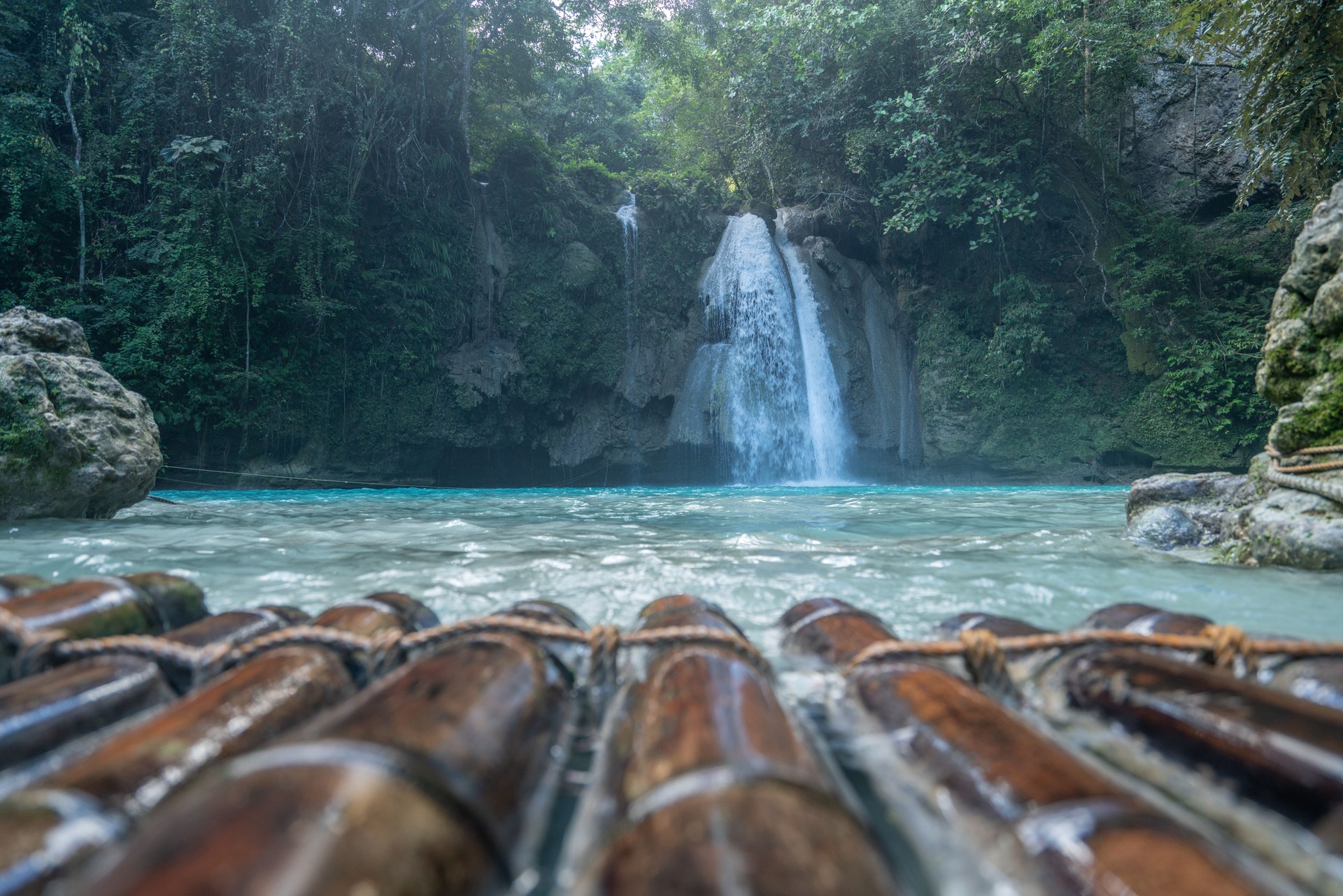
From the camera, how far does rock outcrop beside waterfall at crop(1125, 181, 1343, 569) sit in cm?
334

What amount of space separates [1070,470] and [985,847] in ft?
55.8

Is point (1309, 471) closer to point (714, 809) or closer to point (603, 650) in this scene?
point (603, 650)

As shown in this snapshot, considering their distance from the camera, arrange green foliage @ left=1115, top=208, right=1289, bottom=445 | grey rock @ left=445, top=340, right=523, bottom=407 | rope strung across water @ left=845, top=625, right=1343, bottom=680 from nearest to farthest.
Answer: rope strung across water @ left=845, top=625, right=1343, bottom=680 → green foliage @ left=1115, top=208, right=1289, bottom=445 → grey rock @ left=445, top=340, right=523, bottom=407

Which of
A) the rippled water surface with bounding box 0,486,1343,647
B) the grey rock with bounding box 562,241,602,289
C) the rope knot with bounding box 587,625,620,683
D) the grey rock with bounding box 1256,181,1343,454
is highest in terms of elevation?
the grey rock with bounding box 562,241,602,289

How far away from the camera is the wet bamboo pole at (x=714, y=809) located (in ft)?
2.27

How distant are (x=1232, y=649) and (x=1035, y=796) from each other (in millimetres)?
959

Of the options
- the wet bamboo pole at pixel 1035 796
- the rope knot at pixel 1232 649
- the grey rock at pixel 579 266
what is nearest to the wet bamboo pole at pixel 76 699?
the wet bamboo pole at pixel 1035 796

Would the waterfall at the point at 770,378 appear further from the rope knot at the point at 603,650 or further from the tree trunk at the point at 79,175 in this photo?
the rope knot at the point at 603,650

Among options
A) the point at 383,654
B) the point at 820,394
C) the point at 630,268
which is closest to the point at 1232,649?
the point at 383,654

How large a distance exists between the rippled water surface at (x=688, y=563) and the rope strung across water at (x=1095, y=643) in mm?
898

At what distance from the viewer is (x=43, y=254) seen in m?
10.9

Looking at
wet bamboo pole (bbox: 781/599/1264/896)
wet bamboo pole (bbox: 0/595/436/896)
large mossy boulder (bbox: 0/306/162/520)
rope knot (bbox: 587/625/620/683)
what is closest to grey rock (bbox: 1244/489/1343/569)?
wet bamboo pole (bbox: 781/599/1264/896)

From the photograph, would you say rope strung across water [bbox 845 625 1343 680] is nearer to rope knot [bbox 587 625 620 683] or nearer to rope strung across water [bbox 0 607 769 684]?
rope strung across water [bbox 0 607 769 684]

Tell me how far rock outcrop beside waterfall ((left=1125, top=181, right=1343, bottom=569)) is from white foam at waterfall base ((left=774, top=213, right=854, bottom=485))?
446 inches
